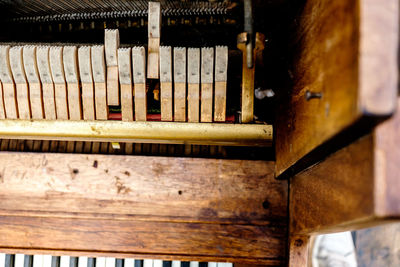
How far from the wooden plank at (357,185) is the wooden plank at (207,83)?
507 mm

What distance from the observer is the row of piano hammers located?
1.50 metres

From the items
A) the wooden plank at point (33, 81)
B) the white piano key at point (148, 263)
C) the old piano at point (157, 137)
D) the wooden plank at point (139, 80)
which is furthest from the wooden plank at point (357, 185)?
the wooden plank at point (33, 81)

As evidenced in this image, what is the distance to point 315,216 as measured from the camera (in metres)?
1.35

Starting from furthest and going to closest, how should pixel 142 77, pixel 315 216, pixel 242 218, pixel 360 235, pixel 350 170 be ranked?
pixel 360 235, pixel 242 218, pixel 142 77, pixel 315 216, pixel 350 170

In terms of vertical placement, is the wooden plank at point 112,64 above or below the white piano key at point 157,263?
above

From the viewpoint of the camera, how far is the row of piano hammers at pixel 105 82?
1.50 metres

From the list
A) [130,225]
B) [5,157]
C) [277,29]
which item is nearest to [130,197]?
[130,225]

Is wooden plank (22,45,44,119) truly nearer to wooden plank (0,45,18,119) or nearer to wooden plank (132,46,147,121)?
wooden plank (0,45,18,119)

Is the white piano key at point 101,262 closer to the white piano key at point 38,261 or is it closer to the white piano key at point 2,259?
the white piano key at point 38,261

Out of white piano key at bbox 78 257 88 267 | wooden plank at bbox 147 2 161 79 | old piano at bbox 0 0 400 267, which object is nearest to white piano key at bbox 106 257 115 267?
old piano at bbox 0 0 400 267

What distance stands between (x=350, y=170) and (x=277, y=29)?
31.5 inches

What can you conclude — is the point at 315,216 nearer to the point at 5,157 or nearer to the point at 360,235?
the point at 5,157

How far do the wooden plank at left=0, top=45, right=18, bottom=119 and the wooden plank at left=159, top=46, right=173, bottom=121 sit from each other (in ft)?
2.34

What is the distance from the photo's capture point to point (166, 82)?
1536 mm
